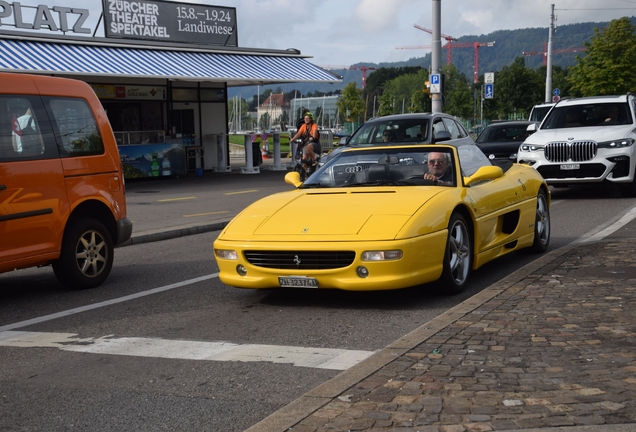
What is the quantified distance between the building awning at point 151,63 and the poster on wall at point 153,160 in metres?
2.66

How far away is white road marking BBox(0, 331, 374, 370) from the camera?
570 centimetres

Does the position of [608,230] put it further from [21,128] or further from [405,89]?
[405,89]

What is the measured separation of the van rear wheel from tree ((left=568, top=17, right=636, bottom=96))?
47674 mm

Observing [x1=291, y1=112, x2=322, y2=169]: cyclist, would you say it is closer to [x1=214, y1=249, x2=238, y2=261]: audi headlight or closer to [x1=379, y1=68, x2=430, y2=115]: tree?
[x1=214, y1=249, x2=238, y2=261]: audi headlight

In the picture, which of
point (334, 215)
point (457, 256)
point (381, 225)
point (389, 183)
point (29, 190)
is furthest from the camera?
point (389, 183)

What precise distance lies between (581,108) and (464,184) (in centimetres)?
1073

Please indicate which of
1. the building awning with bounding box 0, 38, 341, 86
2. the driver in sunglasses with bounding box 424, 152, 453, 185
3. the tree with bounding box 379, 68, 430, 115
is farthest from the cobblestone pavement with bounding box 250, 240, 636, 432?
the tree with bounding box 379, 68, 430, 115

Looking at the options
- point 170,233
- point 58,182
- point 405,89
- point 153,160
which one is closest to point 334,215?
point 58,182

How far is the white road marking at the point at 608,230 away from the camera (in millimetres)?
10995

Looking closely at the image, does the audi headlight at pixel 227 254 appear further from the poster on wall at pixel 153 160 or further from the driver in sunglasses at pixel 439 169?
the poster on wall at pixel 153 160

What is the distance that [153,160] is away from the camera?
26984 mm

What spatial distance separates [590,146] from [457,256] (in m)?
9.88

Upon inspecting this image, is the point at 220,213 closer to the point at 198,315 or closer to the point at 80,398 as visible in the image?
the point at 198,315

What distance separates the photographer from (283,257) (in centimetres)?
726
